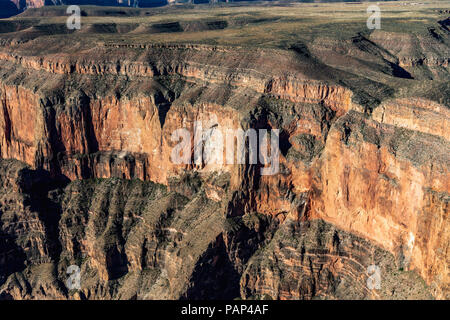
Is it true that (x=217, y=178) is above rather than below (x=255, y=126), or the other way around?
below

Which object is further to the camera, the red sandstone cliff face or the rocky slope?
the rocky slope

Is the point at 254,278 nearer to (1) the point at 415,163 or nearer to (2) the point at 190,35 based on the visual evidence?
(1) the point at 415,163

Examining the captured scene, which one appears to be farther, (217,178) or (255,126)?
(217,178)

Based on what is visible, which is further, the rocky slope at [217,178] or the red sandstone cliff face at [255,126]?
the rocky slope at [217,178]
